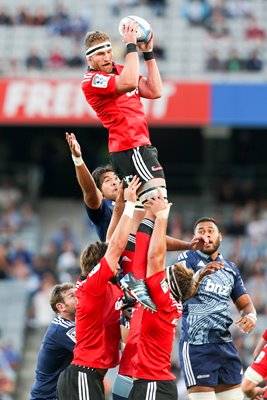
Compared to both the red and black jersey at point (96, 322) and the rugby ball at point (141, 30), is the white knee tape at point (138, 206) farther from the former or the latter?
the rugby ball at point (141, 30)

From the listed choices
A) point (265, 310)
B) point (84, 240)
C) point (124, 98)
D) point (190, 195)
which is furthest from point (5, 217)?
point (124, 98)

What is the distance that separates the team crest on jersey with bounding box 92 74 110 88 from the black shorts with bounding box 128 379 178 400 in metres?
2.46

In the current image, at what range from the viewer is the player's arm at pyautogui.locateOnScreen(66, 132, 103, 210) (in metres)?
9.81

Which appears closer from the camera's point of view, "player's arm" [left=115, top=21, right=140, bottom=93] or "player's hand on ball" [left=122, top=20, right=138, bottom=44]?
"player's arm" [left=115, top=21, right=140, bottom=93]

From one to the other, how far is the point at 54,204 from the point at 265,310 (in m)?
7.08

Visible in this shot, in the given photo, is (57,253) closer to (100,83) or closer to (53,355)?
(53,355)

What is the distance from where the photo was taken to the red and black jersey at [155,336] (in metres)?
9.02

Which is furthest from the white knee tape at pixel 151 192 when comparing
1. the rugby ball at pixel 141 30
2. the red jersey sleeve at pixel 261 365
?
the red jersey sleeve at pixel 261 365

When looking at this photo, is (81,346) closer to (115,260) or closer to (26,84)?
(115,260)

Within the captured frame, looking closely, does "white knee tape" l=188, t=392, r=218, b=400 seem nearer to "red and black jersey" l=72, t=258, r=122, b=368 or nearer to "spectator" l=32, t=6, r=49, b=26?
"red and black jersey" l=72, t=258, r=122, b=368

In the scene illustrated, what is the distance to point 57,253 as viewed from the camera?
2064 centimetres

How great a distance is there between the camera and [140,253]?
9250 millimetres

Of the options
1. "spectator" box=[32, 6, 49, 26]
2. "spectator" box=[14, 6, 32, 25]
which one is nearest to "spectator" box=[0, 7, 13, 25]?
"spectator" box=[14, 6, 32, 25]

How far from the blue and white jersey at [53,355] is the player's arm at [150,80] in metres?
2.22
